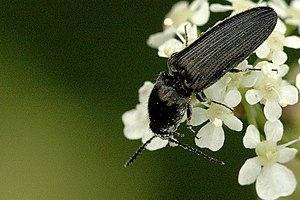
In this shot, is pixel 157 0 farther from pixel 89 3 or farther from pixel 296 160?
pixel 296 160

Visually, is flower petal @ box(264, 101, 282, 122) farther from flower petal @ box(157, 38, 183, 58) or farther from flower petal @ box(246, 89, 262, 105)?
flower petal @ box(157, 38, 183, 58)

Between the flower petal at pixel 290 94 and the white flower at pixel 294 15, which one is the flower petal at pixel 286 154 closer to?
the flower petal at pixel 290 94

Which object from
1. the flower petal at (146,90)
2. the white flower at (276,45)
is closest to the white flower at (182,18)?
the flower petal at (146,90)

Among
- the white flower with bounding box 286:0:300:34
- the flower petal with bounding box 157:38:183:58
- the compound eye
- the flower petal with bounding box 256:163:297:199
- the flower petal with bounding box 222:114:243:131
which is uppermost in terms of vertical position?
the flower petal with bounding box 157:38:183:58

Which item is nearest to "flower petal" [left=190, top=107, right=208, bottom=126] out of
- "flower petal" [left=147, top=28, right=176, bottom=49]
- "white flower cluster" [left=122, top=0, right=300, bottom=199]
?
"white flower cluster" [left=122, top=0, right=300, bottom=199]

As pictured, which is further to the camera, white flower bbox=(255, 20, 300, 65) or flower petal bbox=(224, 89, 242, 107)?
white flower bbox=(255, 20, 300, 65)

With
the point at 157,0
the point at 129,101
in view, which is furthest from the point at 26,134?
the point at 157,0
